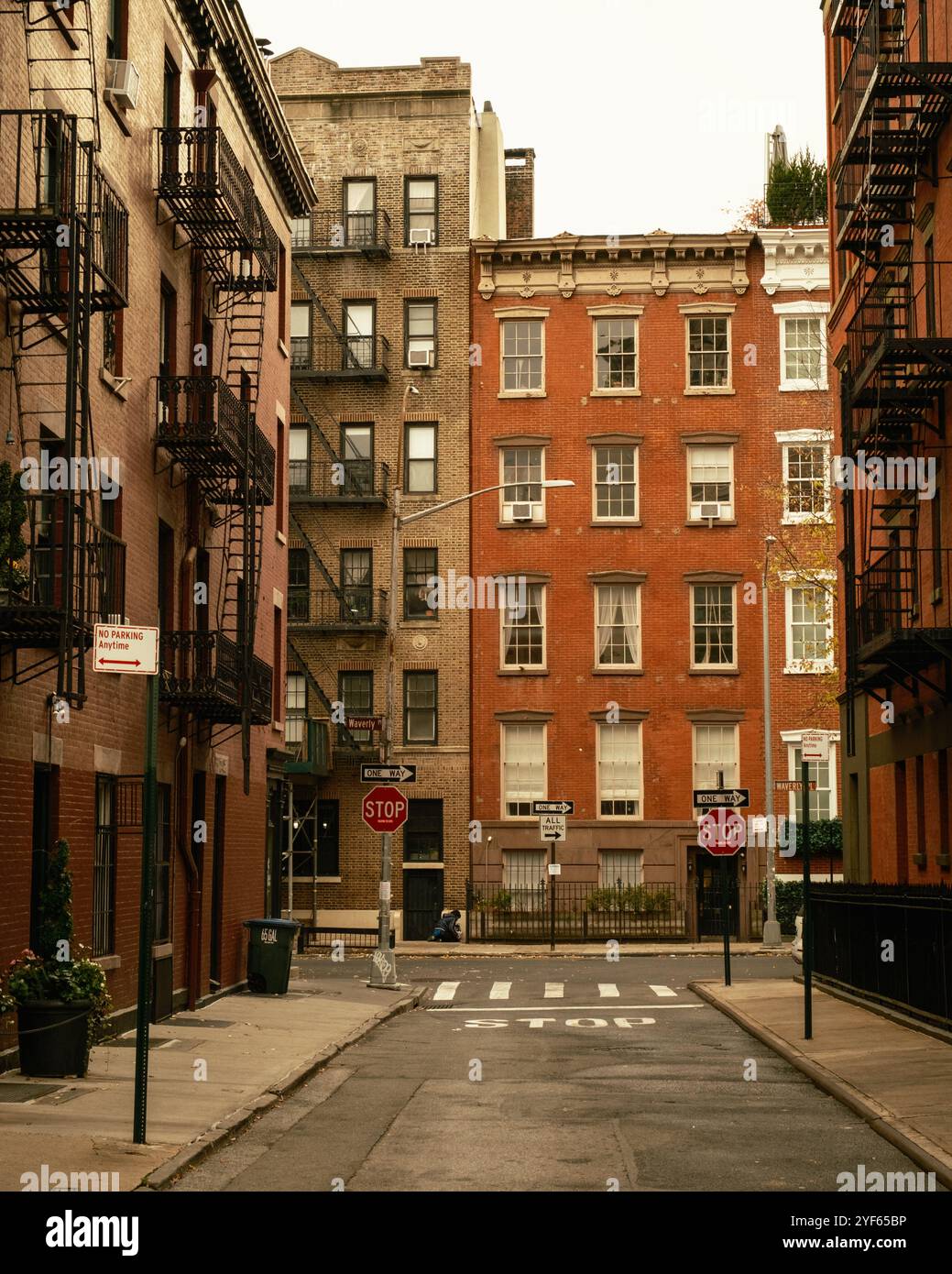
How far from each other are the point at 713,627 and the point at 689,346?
8102mm

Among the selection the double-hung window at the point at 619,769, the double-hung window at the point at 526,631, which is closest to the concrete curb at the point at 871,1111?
the double-hung window at the point at 619,769

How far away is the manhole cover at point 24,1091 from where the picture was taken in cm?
1387

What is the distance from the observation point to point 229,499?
2514cm

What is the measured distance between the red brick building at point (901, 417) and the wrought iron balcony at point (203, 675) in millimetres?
8825

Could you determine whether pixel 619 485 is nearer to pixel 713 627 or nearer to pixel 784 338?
pixel 713 627

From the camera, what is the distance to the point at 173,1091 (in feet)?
48.4

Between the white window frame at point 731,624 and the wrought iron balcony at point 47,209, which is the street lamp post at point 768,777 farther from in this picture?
the wrought iron balcony at point 47,209

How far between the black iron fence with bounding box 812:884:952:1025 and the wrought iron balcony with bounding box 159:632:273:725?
352 inches

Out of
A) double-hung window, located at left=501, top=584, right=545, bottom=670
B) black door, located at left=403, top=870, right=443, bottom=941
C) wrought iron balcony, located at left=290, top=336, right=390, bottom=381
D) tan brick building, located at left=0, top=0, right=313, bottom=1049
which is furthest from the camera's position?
wrought iron balcony, located at left=290, top=336, right=390, bottom=381

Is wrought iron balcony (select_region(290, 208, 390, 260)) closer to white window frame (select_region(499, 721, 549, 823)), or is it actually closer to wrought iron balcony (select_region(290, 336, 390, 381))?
wrought iron balcony (select_region(290, 336, 390, 381))

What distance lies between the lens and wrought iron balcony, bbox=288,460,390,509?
48562mm

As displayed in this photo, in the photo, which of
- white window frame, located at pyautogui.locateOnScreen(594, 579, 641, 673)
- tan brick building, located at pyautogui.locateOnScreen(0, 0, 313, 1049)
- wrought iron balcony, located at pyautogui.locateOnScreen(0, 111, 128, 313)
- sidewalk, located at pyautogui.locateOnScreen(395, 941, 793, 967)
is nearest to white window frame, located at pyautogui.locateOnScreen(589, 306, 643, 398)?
white window frame, located at pyautogui.locateOnScreen(594, 579, 641, 673)

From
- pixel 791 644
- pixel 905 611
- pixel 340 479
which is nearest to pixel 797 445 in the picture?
pixel 791 644

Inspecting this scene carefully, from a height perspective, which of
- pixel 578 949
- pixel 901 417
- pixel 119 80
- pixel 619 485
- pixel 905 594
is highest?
pixel 619 485
